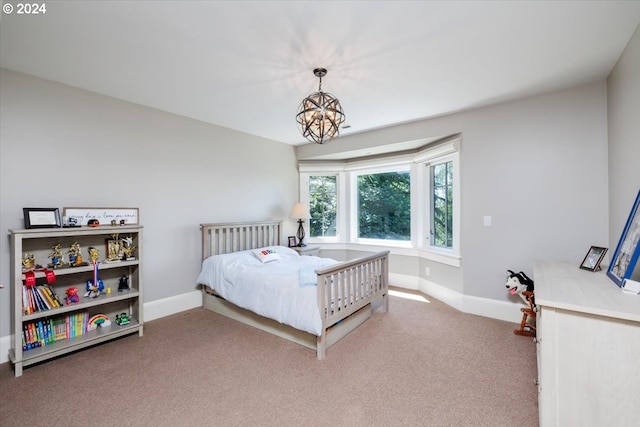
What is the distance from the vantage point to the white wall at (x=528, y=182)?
278cm

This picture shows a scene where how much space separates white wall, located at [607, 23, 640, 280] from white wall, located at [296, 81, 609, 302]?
0.17 meters

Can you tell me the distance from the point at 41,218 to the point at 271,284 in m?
2.05

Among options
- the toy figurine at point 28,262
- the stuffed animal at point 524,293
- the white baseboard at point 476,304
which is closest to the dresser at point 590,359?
the stuffed animal at point 524,293

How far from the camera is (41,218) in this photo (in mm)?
2453

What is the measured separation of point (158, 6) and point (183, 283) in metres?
3.01

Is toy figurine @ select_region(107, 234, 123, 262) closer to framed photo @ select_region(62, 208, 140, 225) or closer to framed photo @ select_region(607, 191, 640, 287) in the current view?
framed photo @ select_region(62, 208, 140, 225)

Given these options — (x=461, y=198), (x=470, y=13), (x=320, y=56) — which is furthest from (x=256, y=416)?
(x=461, y=198)

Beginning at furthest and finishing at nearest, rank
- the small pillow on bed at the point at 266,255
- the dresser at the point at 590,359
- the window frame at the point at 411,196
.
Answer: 1. the window frame at the point at 411,196
2. the small pillow on bed at the point at 266,255
3. the dresser at the point at 590,359

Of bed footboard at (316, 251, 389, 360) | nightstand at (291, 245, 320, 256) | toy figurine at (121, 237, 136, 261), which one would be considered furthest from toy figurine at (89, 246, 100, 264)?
nightstand at (291, 245, 320, 256)

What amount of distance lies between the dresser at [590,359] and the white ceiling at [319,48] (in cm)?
168

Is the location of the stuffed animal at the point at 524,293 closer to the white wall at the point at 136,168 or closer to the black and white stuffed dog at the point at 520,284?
the black and white stuffed dog at the point at 520,284

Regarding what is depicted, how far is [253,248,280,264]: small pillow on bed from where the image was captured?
11.8 ft

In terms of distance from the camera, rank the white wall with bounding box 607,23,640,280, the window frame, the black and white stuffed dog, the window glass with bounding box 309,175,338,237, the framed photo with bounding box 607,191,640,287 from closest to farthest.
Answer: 1. the framed photo with bounding box 607,191,640,287
2. the white wall with bounding box 607,23,640,280
3. the black and white stuffed dog
4. the window frame
5. the window glass with bounding box 309,175,338,237

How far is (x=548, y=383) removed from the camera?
1427 mm
